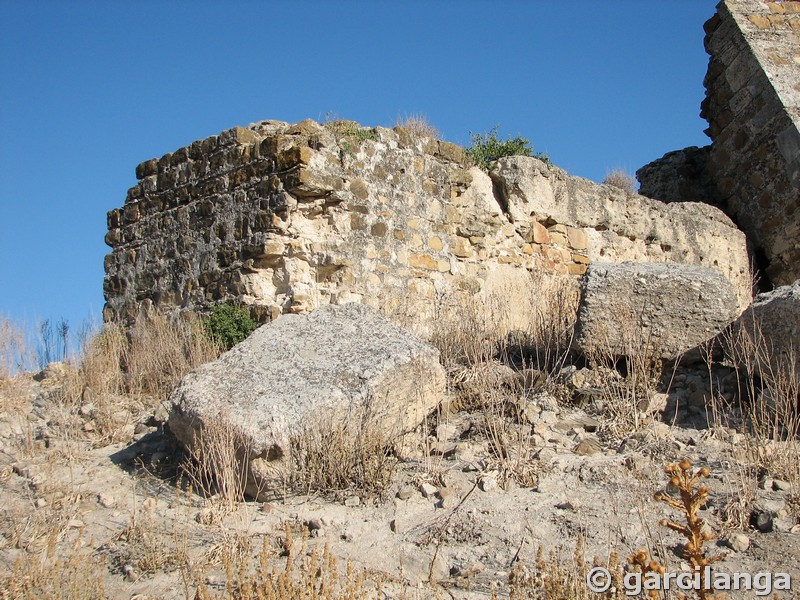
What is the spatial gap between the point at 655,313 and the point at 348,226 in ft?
9.37

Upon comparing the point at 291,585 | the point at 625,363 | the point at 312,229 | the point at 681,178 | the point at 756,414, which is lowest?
the point at 291,585

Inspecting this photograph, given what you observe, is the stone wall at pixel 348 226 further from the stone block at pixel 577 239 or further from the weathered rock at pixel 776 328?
the weathered rock at pixel 776 328

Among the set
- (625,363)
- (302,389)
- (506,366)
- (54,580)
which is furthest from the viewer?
(506,366)

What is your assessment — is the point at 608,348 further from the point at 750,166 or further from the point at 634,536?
the point at 750,166

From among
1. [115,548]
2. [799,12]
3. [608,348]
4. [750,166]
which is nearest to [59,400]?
[115,548]

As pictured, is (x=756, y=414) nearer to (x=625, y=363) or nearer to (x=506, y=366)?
(x=625, y=363)

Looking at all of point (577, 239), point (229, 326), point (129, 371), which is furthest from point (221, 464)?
point (577, 239)

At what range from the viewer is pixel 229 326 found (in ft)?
21.8

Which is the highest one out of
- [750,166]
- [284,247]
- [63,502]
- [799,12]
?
[799,12]

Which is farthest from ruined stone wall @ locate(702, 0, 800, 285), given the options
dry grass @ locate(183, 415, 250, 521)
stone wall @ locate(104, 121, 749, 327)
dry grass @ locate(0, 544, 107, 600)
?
dry grass @ locate(0, 544, 107, 600)

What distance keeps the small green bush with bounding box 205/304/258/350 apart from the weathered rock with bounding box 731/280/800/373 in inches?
153

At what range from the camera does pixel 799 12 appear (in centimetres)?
975

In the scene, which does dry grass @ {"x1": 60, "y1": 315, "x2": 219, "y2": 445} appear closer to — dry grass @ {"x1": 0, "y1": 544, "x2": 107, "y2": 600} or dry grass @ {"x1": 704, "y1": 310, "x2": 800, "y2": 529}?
dry grass @ {"x1": 0, "y1": 544, "x2": 107, "y2": 600}

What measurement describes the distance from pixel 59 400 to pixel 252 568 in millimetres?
3096
